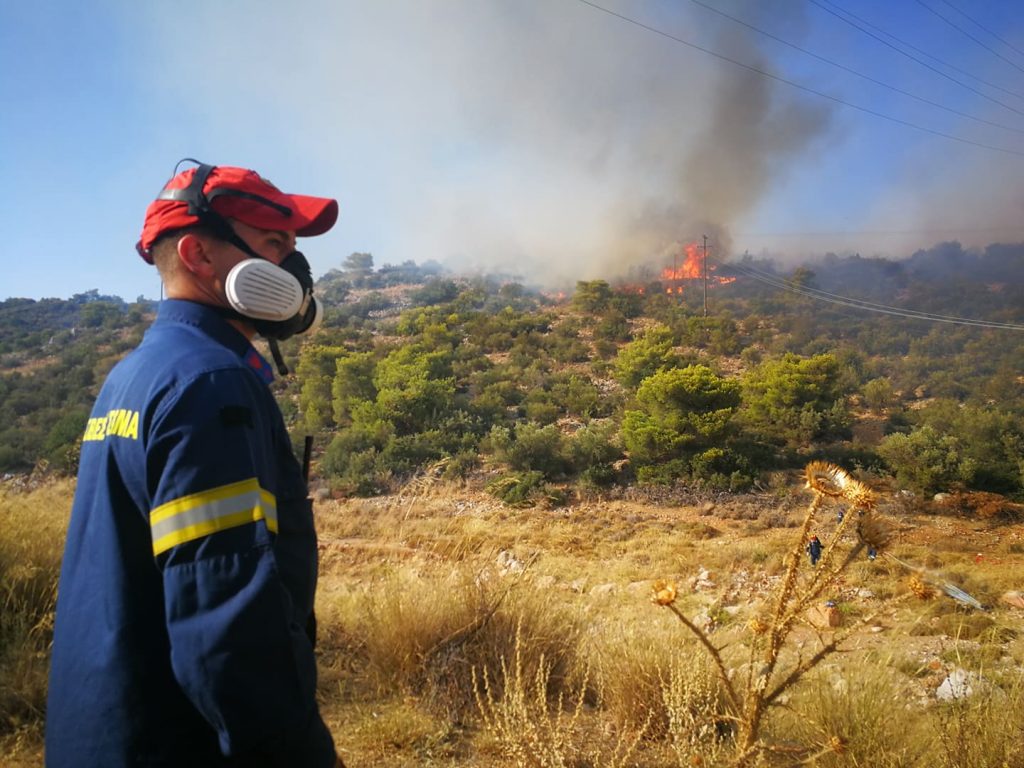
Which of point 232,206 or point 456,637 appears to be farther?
point 456,637

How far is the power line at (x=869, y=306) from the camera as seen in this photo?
103 feet

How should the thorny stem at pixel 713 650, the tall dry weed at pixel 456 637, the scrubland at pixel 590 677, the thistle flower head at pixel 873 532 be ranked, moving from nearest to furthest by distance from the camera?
the thistle flower head at pixel 873 532
the thorny stem at pixel 713 650
the scrubland at pixel 590 677
the tall dry weed at pixel 456 637

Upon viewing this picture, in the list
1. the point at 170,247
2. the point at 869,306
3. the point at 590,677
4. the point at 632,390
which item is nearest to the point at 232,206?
the point at 170,247

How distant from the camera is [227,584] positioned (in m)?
0.92

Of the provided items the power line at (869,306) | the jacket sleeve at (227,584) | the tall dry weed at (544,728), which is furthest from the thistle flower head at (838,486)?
the power line at (869,306)

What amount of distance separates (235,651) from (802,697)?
282 cm

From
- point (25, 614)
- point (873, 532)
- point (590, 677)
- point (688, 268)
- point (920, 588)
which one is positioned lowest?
point (590, 677)

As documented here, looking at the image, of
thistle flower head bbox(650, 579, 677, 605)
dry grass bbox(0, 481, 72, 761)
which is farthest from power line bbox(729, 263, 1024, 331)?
dry grass bbox(0, 481, 72, 761)

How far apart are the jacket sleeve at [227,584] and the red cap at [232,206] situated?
508 mm

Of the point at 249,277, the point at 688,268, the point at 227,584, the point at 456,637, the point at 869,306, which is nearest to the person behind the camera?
the point at 227,584

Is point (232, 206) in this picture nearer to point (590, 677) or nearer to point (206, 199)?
point (206, 199)

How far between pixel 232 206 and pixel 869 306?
45582 mm

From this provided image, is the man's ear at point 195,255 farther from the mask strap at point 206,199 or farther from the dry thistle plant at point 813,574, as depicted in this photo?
the dry thistle plant at point 813,574

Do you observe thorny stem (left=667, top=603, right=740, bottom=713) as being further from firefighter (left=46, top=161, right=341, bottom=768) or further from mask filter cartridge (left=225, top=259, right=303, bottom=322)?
mask filter cartridge (left=225, top=259, right=303, bottom=322)
